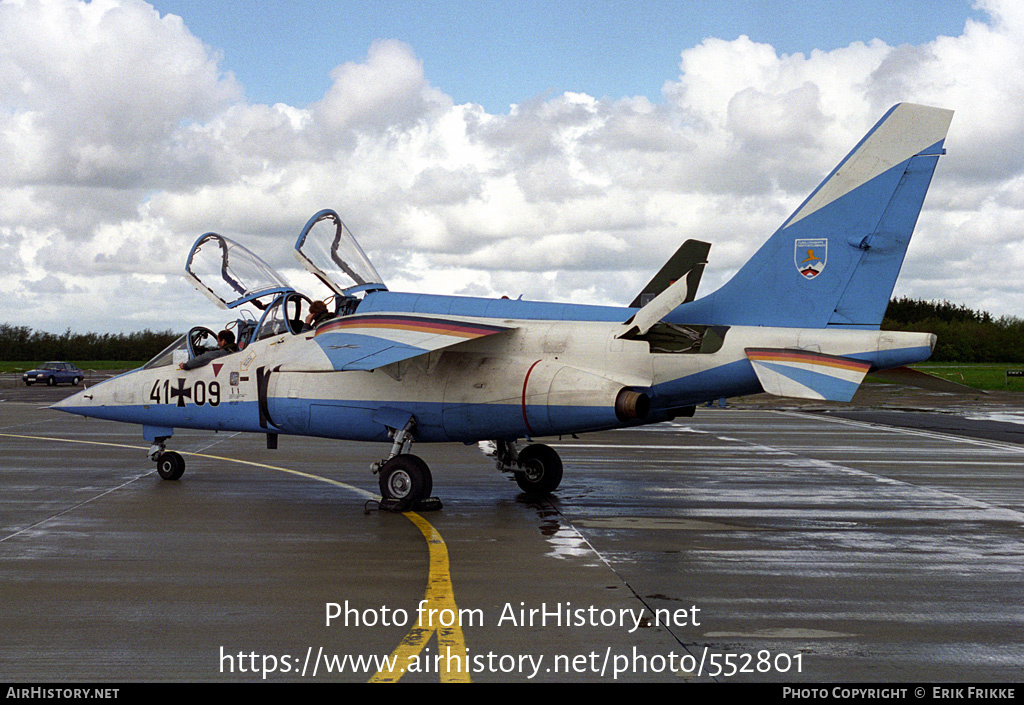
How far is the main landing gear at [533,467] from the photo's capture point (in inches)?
587

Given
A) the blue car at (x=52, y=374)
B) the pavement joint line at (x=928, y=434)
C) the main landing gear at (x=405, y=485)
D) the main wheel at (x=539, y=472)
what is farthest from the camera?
the blue car at (x=52, y=374)

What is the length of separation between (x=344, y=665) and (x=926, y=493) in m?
12.4

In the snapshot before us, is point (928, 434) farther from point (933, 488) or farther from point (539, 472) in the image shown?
point (539, 472)

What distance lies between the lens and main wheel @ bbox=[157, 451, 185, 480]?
16500 millimetres

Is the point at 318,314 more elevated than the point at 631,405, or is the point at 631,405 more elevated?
the point at 318,314

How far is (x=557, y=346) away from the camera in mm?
13250

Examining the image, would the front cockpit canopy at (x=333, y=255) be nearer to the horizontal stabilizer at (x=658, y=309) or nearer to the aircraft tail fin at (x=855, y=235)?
the horizontal stabilizer at (x=658, y=309)

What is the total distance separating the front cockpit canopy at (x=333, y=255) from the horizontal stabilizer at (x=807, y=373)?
6.64 m

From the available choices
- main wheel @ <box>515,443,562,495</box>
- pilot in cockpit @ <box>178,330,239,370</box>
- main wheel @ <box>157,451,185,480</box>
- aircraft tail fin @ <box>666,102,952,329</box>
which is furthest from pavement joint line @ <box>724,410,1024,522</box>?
main wheel @ <box>157,451,185,480</box>

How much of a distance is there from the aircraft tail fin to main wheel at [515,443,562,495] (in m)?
4.23

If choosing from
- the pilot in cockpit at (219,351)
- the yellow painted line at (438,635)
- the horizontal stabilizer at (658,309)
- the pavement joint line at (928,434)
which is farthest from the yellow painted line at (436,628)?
the pavement joint line at (928,434)

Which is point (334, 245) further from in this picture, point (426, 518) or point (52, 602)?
point (52, 602)

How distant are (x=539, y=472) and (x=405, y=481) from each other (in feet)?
8.72

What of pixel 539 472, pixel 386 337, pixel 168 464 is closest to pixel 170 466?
pixel 168 464
